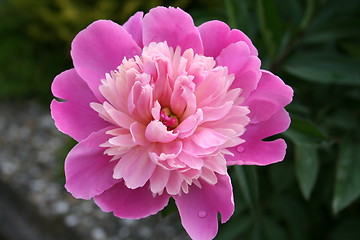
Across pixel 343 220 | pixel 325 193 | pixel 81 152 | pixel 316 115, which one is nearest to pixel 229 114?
pixel 81 152

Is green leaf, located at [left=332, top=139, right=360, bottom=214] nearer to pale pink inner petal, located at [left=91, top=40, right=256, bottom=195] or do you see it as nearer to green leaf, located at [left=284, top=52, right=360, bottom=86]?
green leaf, located at [left=284, top=52, right=360, bottom=86]

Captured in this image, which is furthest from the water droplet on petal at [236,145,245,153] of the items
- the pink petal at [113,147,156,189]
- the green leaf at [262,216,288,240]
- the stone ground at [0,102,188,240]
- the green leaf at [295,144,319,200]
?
the stone ground at [0,102,188,240]

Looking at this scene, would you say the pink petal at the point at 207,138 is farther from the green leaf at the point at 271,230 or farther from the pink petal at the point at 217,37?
the green leaf at the point at 271,230

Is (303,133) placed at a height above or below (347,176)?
above

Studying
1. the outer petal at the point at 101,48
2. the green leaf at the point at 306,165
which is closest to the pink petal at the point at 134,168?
the outer petal at the point at 101,48

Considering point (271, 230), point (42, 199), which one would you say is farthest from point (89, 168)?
point (42, 199)

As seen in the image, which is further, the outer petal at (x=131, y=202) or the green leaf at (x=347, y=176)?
the green leaf at (x=347, y=176)

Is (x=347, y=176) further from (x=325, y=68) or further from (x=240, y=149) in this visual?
(x=240, y=149)
